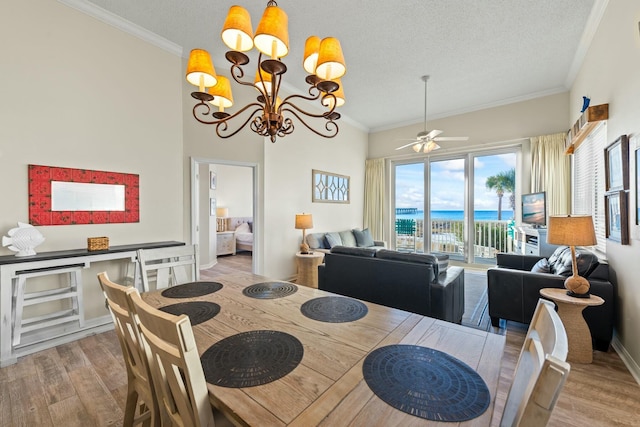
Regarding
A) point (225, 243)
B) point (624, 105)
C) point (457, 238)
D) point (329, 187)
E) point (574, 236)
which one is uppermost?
point (624, 105)

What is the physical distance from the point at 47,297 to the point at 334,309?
2.60 m

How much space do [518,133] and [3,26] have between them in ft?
22.4

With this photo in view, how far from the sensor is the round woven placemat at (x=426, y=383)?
704mm

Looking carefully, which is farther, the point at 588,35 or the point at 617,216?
the point at 588,35

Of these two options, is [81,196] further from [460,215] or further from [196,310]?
[460,215]

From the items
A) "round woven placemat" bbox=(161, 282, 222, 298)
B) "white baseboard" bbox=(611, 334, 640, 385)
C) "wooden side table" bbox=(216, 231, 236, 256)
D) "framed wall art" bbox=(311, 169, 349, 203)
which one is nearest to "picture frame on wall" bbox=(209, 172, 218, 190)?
"wooden side table" bbox=(216, 231, 236, 256)

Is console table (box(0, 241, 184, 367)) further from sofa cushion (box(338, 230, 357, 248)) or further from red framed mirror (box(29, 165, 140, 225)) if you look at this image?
sofa cushion (box(338, 230, 357, 248))

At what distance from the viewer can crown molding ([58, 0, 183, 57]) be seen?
8.54ft

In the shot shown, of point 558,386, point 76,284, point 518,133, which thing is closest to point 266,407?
point 558,386

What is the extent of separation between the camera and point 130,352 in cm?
124

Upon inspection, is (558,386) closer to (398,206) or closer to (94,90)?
(94,90)

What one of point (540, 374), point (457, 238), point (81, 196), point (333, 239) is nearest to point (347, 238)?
point (333, 239)

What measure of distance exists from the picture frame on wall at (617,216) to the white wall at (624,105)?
6cm

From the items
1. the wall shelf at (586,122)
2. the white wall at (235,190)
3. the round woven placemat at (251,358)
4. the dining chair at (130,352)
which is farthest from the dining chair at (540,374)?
the white wall at (235,190)
